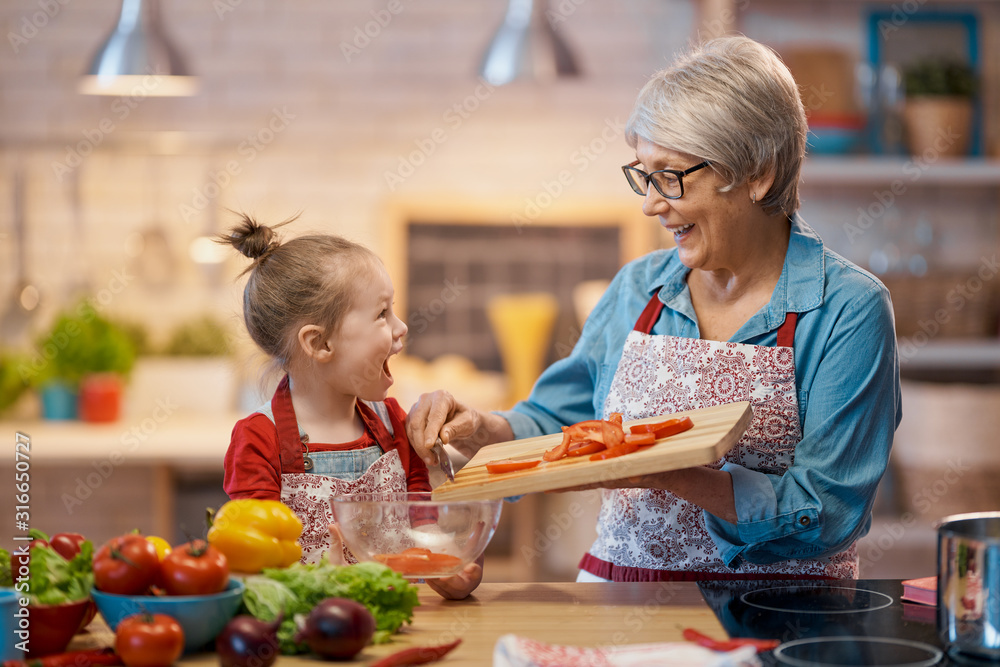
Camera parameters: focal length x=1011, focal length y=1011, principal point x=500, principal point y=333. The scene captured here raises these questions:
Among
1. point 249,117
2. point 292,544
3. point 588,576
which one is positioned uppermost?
point 249,117

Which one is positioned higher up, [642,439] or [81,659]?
[642,439]

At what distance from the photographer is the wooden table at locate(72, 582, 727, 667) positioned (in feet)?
4.12

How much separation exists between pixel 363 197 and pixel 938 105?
2.19 metres

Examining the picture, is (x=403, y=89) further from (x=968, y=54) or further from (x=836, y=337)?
(x=836, y=337)

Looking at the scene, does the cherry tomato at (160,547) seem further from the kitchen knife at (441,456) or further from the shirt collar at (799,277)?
the shirt collar at (799,277)

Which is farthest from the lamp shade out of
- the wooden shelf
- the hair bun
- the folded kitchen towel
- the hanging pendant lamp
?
the folded kitchen towel

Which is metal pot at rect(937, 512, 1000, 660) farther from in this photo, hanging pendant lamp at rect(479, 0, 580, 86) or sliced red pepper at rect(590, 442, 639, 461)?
hanging pendant lamp at rect(479, 0, 580, 86)

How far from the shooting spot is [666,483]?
1.49 m

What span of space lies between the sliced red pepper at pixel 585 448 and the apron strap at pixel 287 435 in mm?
439

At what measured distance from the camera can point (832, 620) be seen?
1.34 m

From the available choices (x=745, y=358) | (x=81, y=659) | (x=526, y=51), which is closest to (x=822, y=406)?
(x=745, y=358)

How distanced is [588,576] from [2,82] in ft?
11.2

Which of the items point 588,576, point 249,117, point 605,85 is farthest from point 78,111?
point 588,576

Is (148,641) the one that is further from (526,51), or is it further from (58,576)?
(526,51)
